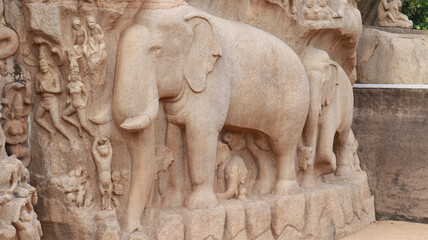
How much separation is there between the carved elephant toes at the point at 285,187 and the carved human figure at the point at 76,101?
2148 millimetres

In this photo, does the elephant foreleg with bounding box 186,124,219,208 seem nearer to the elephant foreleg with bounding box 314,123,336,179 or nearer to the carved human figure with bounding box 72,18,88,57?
the carved human figure with bounding box 72,18,88,57

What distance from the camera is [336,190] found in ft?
26.0

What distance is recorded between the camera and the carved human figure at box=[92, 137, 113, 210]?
19.1 feet

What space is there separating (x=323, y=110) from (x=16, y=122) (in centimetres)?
342

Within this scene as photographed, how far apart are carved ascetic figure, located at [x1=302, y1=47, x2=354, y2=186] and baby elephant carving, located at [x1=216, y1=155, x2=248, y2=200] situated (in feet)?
3.24

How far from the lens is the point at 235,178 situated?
6.80m

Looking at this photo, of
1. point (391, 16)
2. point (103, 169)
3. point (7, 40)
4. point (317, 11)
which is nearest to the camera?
point (7, 40)

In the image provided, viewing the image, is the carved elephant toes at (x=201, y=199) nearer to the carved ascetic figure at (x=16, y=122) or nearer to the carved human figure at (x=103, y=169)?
the carved human figure at (x=103, y=169)

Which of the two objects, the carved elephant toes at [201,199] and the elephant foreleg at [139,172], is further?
the carved elephant toes at [201,199]

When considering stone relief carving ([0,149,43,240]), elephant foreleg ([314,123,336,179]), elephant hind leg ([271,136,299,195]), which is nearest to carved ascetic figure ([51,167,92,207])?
stone relief carving ([0,149,43,240])

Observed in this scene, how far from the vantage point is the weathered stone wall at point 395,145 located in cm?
937

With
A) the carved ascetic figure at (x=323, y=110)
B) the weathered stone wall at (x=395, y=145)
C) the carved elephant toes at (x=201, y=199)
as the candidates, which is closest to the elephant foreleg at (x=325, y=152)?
the carved ascetic figure at (x=323, y=110)

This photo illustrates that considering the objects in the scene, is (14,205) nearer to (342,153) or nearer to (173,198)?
(173,198)

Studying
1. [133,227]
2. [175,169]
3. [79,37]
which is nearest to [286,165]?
[175,169]
